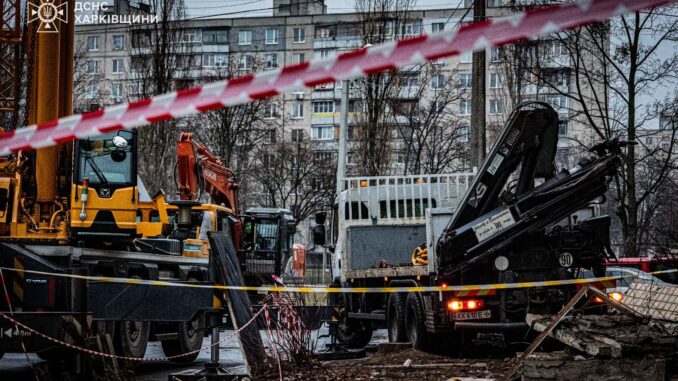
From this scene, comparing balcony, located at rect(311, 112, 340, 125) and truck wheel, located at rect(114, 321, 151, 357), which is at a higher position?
balcony, located at rect(311, 112, 340, 125)

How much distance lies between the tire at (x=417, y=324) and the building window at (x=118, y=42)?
72.2 m

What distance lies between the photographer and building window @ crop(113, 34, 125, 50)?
83.3m

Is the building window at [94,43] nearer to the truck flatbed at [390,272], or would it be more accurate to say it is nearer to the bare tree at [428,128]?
the bare tree at [428,128]

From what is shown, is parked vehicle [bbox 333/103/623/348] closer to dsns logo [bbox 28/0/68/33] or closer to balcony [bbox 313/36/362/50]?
dsns logo [bbox 28/0/68/33]

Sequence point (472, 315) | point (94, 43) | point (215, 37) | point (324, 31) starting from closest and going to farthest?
point (472, 315), point (94, 43), point (324, 31), point (215, 37)

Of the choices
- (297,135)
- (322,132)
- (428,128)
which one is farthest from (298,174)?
(322,132)

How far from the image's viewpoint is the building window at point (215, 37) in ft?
279

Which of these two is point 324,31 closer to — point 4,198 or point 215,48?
point 215,48

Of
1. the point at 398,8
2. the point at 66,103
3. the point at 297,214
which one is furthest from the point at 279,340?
the point at 297,214

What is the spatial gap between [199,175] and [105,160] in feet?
23.6

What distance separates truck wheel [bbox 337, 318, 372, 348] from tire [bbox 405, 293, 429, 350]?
4230 millimetres

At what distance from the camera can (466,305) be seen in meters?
13.0

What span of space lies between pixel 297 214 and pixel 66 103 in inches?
1665

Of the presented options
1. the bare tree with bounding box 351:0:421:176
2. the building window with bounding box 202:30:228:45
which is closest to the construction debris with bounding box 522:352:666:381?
the bare tree with bounding box 351:0:421:176
